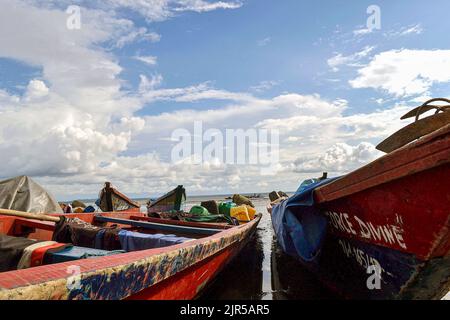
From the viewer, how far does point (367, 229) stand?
3002 millimetres

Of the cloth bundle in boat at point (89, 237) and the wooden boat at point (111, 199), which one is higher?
the wooden boat at point (111, 199)

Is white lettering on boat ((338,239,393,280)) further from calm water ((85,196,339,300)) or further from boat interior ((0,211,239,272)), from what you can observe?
boat interior ((0,211,239,272))

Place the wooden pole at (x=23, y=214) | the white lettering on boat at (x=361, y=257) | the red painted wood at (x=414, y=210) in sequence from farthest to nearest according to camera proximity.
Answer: the wooden pole at (x=23, y=214)
the white lettering on boat at (x=361, y=257)
the red painted wood at (x=414, y=210)

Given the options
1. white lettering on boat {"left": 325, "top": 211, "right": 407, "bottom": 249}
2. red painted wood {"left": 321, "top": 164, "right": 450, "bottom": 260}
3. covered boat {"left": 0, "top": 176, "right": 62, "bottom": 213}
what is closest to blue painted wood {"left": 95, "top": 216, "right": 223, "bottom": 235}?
covered boat {"left": 0, "top": 176, "right": 62, "bottom": 213}

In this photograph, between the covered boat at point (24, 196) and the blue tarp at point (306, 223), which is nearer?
the blue tarp at point (306, 223)

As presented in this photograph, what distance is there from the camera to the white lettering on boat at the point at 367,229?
8.63ft

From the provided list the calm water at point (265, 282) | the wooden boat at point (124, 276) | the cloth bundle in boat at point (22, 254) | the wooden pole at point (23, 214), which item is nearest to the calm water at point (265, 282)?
the calm water at point (265, 282)

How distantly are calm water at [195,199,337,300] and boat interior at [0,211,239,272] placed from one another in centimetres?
89

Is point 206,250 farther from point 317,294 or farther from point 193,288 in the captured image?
point 317,294

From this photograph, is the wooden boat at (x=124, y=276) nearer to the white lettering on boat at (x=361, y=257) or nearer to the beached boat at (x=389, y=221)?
the beached boat at (x=389, y=221)

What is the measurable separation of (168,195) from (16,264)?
32.9ft

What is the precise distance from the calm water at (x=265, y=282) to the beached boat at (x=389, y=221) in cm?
68

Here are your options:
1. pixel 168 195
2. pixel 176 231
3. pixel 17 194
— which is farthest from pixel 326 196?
pixel 168 195
